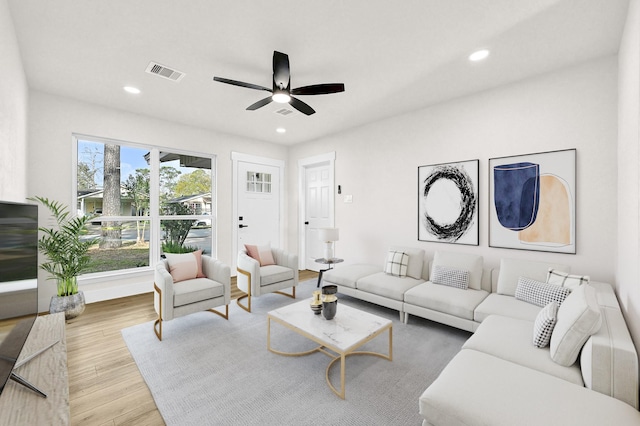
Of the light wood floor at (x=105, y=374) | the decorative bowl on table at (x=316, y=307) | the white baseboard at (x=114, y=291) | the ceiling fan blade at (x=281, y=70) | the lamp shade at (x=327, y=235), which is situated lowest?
the light wood floor at (x=105, y=374)

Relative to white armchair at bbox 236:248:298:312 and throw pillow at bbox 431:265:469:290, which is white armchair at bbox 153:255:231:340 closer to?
white armchair at bbox 236:248:298:312

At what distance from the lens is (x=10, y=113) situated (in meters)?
2.26

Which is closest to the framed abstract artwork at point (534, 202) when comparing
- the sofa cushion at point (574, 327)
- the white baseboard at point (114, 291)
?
the sofa cushion at point (574, 327)

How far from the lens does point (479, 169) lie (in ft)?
11.0

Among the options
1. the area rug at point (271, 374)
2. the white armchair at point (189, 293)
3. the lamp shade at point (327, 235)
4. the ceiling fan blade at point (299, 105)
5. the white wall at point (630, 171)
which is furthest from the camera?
the lamp shade at point (327, 235)

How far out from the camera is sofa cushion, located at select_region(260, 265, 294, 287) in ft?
11.9

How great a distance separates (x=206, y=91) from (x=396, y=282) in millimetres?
3284

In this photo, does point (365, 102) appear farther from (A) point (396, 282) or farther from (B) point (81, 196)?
(B) point (81, 196)

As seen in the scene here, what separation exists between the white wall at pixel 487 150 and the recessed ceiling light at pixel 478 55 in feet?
2.65

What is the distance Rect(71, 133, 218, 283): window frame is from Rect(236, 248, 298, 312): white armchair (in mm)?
1443

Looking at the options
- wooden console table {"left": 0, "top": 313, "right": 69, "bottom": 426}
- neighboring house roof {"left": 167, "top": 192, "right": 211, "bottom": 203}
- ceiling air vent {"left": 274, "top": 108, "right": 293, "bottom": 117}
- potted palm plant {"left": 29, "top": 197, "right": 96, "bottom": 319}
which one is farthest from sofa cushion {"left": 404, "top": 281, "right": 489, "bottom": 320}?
potted palm plant {"left": 29, "top": 197, "right": 96, "bottom": 319}

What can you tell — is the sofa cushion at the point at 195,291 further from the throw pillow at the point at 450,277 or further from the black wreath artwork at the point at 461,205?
the black wreath artwork at the point at 461,205

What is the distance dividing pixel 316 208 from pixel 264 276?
7.34 feet

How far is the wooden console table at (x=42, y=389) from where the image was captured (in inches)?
42.9
